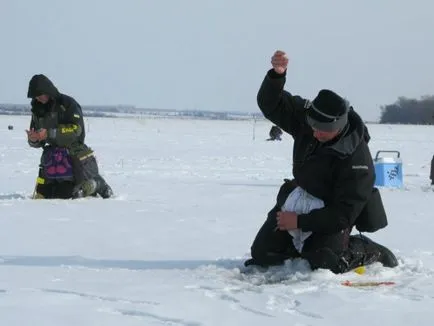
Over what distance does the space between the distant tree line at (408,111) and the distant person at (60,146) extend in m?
119

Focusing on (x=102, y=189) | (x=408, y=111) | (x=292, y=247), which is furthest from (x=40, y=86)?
(x=408, y=111)

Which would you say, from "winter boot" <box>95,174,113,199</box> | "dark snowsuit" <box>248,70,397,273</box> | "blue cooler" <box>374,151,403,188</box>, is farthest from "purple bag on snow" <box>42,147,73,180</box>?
"blue cooler" <box>374,151,403,188</box>

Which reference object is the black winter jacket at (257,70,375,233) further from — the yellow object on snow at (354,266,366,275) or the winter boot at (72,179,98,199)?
the winter boot at (72,179,98,199)

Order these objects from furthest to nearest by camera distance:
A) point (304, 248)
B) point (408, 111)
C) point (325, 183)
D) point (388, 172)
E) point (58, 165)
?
point (408, 111) → point (388, 172) → point (58, 165) → point (304, 248) → point (325, 183)

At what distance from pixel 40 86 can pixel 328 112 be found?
4328mm

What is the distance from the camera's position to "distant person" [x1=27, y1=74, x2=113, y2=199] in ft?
26.6

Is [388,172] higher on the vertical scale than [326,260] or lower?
lower

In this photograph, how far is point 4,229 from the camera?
6.03 m

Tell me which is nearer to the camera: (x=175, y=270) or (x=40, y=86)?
(x=175, y=270)

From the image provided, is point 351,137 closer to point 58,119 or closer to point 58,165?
point 58,119

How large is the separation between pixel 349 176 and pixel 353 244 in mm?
532

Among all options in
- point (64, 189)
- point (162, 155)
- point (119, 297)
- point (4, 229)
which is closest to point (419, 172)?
point (162, 155)

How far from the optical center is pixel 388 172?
11586mm

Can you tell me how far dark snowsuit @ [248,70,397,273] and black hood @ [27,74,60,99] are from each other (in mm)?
3772
